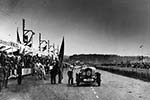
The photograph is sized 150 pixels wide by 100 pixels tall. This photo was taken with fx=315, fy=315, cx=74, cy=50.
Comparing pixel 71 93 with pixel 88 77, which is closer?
pixel 71 93

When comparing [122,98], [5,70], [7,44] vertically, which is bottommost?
[122,98]

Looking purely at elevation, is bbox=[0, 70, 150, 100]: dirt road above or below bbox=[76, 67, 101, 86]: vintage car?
below

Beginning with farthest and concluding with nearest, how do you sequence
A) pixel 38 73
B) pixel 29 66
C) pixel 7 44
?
1. pixel 29 66
2. pixel 38 73
3. pixel 7 44

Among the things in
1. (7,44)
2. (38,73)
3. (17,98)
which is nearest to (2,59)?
(7,44)

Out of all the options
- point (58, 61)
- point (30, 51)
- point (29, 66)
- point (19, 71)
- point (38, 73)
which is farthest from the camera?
point (29, 66)

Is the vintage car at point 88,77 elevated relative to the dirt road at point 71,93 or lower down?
elevated

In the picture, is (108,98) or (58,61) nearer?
(108,98)

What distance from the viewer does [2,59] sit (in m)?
17.2

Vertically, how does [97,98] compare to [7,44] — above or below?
below

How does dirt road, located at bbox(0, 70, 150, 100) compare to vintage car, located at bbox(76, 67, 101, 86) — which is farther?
vintage car, located at bbox(76, 67, 101, 86)

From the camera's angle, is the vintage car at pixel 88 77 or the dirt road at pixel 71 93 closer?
the dirt road at pixel 71 93

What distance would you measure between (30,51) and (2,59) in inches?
382

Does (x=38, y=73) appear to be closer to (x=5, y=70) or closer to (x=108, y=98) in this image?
(x=5, y=70)

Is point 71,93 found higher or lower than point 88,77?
lower
